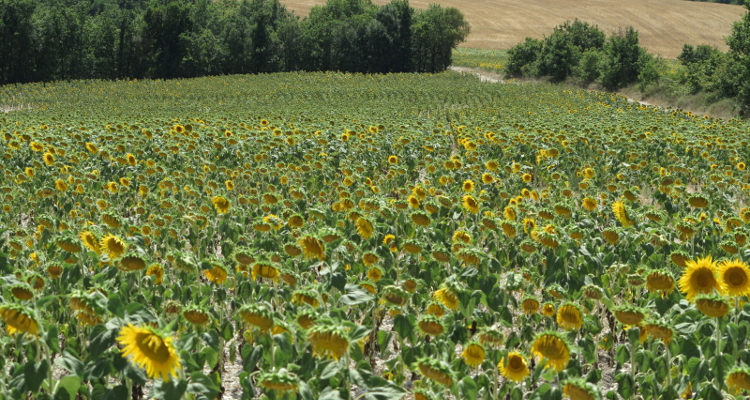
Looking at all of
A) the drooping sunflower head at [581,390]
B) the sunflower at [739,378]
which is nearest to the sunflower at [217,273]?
the drooping sunflower head at [581,390]

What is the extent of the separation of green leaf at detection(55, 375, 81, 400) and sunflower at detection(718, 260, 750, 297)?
2794 mm

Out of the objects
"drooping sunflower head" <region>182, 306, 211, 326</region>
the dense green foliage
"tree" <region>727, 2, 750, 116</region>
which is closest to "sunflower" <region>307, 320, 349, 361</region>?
"drooping sunflower head" <region>182, 306, 211, 326</region>

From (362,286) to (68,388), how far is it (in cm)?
169

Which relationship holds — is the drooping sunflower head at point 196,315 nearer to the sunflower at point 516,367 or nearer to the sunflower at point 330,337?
the sunflower at point 330,337

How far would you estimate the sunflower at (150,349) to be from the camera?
6.18ft

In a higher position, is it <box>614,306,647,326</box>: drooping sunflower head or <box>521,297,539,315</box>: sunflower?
<box>614,306,647,326</box>: drooping sunflower head

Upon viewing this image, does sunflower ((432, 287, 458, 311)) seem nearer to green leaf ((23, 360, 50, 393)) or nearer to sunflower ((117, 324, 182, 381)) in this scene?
sunflower ((117, 324, 182, 381))

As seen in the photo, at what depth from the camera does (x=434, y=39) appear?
55812 mm

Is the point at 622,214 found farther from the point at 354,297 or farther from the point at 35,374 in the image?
the point at 35,374

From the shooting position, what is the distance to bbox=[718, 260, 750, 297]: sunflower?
9.66ft

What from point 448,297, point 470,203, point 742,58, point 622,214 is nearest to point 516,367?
point 448,297

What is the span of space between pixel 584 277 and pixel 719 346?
128 cm

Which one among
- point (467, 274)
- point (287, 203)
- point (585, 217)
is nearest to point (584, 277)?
point (467, 274)

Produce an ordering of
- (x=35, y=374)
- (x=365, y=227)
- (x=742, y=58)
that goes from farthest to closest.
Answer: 1. (x=742, y=58)
2. (x=365, y=227)
3. (x=35, y=374)
